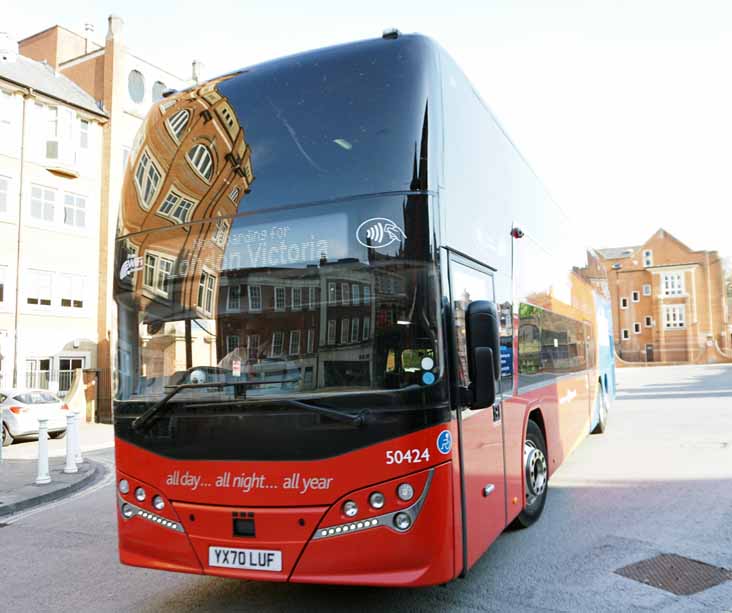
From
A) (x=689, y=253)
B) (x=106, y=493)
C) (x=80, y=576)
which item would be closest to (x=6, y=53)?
(x=106, y=493)

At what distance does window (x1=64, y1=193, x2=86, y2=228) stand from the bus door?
26492 mm

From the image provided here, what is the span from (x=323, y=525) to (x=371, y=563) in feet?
1.13

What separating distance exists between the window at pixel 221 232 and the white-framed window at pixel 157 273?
374 millimetres

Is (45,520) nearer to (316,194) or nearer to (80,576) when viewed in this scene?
(80,576)

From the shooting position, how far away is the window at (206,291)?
4.36 m

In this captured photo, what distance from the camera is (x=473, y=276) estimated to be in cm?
484

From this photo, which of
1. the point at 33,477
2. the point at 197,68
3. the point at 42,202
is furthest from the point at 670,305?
the point at 33,477

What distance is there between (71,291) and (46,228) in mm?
2662

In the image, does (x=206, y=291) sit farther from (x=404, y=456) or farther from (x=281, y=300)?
(x=404, y=456)

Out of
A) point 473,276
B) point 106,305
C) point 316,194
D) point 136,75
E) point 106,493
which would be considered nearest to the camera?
point 316,194

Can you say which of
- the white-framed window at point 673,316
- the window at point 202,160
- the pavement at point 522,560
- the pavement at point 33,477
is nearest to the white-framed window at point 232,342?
the window at point 202,160

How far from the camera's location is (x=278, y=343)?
4.14 meters

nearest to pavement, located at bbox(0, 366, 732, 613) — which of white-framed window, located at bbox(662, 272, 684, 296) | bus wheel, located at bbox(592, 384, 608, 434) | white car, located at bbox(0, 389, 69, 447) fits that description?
bus wheel, located at bbox(592, 384, 608, 434)

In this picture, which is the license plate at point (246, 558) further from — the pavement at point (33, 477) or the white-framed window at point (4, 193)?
the white-framed window at point (4, 193)
